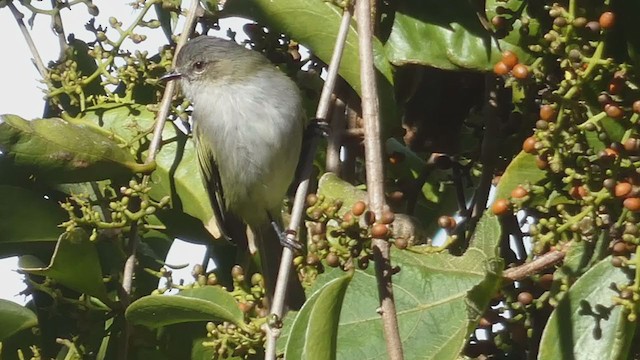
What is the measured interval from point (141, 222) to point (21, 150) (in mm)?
357

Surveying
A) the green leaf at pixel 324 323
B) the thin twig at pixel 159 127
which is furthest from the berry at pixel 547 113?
the thin twig at pixel 159 127

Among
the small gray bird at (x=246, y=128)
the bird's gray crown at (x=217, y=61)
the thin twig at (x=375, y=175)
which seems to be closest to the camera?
the thin twig at (x=375, y=175)

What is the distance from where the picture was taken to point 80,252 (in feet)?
8.18

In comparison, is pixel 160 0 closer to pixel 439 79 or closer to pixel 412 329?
pixel 439 79

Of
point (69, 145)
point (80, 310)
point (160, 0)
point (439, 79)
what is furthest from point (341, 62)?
point (80, 310)

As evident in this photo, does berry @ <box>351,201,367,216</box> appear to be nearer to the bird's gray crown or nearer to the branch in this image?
the branch

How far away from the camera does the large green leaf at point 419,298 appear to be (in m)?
2.31

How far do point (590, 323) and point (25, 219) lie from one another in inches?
58.4

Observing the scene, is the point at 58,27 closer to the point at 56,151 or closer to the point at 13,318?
the point at 56,151

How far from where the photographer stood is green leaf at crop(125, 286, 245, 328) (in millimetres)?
2344

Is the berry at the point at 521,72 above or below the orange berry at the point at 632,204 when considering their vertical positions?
above

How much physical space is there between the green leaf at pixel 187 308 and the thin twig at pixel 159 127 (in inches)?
6.8

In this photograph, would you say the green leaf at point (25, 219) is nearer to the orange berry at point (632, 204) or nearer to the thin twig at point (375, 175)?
the thin twig at point (375, 175)

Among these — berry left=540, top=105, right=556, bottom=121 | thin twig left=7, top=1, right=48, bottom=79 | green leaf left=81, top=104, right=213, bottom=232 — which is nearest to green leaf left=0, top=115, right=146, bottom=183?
green leaf left=81, top=104, right=213, bottom=232
